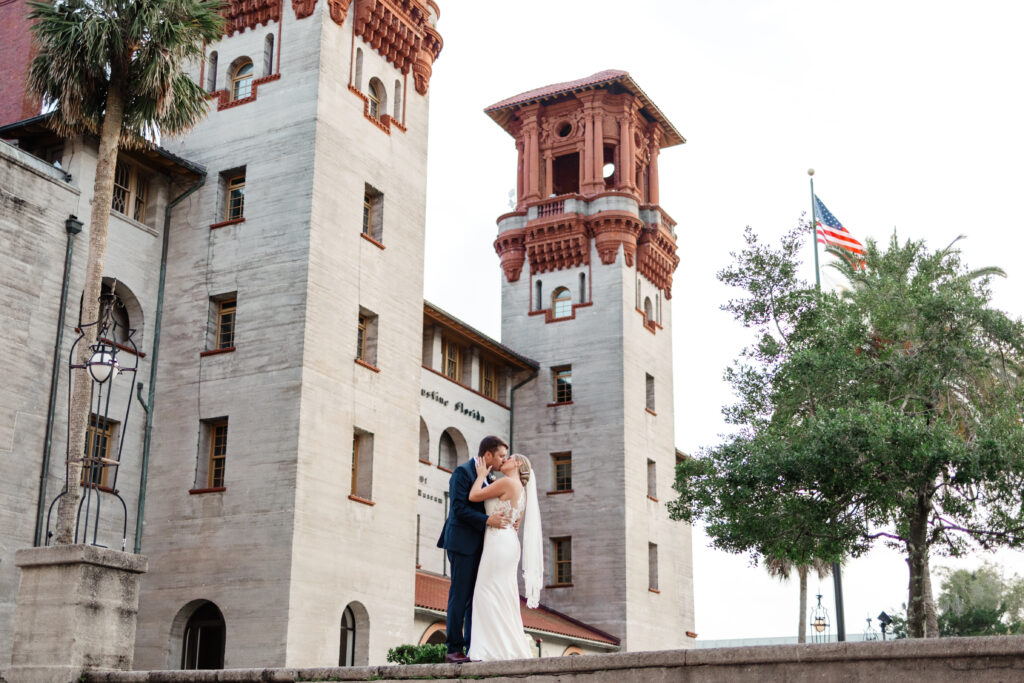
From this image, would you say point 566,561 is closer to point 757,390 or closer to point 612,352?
point 612,352

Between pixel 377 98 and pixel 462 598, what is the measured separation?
74.6 feet

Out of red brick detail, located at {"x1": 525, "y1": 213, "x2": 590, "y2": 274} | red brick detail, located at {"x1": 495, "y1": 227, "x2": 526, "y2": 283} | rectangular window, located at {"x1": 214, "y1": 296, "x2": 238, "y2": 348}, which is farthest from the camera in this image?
red brick detail, located at {"x1": 495, "y1": 227, "x2": 526, "y2": 283}

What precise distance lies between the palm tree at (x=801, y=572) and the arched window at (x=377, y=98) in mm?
35810

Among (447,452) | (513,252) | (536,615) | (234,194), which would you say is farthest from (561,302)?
(234,194)

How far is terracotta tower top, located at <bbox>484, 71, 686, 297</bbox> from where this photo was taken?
147ft

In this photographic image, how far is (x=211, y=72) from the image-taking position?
100ft

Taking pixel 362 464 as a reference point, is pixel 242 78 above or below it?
above

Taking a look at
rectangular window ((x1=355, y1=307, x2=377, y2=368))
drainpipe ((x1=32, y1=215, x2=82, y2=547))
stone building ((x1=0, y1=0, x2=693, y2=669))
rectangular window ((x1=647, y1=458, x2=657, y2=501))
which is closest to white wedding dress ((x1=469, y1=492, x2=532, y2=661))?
stone building ((x1=0, y1=0, x2=693, y2=669))

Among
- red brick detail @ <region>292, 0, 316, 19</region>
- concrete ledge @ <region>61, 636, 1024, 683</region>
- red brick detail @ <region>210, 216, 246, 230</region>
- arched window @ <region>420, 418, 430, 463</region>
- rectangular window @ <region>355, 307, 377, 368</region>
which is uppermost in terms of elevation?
red brick detail @ <region>292, 0, 316, 19</region>

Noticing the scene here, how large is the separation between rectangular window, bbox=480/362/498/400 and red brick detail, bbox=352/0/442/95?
506 inches

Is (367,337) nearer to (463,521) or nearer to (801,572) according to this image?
(463,521)

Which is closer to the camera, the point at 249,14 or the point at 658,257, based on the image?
the point at 249,14

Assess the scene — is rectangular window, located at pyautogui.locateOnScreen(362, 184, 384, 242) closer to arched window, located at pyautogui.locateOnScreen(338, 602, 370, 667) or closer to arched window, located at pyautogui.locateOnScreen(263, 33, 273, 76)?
arched window, located at pyautogui.locateOnScreen(263, 33, 273, 76)

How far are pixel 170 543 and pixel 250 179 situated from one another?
9214 mm
